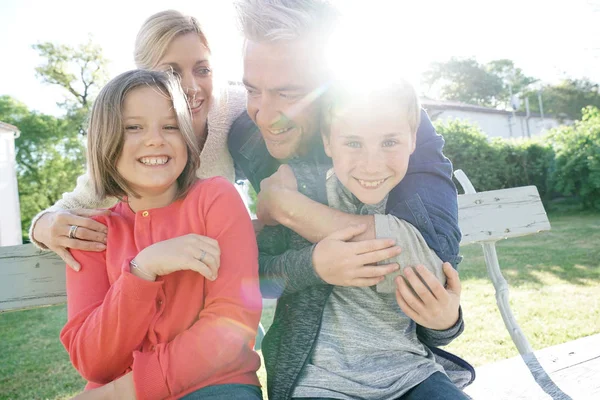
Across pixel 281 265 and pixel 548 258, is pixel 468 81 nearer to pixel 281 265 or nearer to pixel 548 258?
pixel 548 258

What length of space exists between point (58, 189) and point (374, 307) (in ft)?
82.6

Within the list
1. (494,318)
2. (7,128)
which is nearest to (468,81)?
(7,128)

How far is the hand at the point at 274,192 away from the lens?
5.73 feet

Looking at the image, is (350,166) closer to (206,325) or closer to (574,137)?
(206,325)

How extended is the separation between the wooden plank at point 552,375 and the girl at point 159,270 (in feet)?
3.54

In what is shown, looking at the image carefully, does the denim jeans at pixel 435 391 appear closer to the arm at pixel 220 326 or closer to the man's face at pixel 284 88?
the arm at pixel 220 326

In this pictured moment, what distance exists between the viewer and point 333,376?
5.35 ft

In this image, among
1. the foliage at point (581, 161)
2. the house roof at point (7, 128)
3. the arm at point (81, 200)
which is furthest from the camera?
the house roof at point (7, 128)

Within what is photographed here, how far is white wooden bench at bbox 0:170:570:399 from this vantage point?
212cm

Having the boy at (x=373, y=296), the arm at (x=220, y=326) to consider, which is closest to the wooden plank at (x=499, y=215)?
the boy at (x=373, y=296)

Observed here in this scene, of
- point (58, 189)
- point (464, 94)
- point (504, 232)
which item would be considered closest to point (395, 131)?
point (504, 232)

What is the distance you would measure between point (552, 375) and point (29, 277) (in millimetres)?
2158

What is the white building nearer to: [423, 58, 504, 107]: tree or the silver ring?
the silver ring

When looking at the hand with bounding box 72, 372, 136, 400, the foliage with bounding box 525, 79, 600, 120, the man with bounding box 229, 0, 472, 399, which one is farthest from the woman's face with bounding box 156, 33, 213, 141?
the foliage with bounding box 525, 79, 600, 120
